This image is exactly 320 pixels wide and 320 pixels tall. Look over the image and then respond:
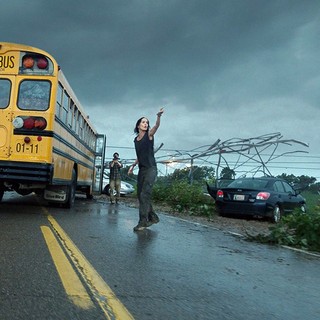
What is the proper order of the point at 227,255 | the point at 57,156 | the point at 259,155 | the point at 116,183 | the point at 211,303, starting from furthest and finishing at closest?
the point at 259,155 → the point at 116,183 → the point at 57,156 → the point at 227,255 → the point at 211,303

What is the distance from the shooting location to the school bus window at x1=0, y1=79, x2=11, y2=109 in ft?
27.4

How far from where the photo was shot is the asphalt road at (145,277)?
3002 mm

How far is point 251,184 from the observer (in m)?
12.0

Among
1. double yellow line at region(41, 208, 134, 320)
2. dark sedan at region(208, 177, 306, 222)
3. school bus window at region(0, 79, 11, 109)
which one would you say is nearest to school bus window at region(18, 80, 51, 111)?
school bus window at region(0, 79, 11, 109)

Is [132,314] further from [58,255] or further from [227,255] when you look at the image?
[227,255]

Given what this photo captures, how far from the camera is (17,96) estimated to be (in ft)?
27.4

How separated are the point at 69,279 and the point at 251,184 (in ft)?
29.9

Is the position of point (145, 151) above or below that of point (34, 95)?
below

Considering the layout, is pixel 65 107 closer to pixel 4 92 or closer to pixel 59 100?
pixel 59 100

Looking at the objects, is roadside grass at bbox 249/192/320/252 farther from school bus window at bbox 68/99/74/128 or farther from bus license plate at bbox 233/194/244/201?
→ school bus window at bbox 68/99/74/128

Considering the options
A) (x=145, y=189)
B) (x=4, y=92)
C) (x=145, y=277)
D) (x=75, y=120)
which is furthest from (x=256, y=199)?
(x=145, y=277)

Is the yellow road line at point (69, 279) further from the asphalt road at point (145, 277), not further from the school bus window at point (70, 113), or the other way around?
the school bus window at point (70, 113)

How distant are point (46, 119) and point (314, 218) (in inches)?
218

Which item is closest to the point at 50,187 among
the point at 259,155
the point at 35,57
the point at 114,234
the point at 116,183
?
the point at 35,57
